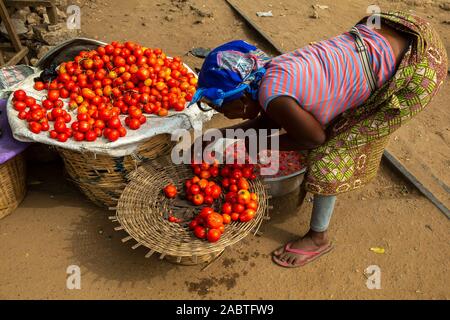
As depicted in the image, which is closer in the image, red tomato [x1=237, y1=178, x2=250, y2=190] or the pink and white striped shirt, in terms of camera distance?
the pink and white striped shirt

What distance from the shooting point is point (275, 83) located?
203 centimetres

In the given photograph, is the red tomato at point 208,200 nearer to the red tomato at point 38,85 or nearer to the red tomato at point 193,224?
the red tomato at point 193,224

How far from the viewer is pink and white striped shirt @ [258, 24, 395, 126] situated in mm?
2043

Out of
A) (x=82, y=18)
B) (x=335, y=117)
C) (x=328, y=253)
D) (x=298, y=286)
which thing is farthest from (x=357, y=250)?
(x=82, y=18)

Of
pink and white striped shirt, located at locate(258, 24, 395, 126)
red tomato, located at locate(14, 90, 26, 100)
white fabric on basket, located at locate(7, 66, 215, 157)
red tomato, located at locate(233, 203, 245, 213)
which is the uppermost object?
pink and white striped shirt, located at locate(258, 24, 395, 126)

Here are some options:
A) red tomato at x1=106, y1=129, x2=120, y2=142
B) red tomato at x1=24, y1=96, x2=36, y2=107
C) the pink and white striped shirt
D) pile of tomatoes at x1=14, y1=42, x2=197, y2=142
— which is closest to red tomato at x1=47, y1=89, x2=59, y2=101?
pile of tomatoes at x1=14, y1=42, x2=197, y2=142

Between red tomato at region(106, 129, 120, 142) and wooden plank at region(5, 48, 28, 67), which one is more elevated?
red tomato at region(106, 129, 120, 142)

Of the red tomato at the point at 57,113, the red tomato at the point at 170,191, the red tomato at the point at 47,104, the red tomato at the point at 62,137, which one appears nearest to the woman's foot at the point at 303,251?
the red tomato at the point at 170,191

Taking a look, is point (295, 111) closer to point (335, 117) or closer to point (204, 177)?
point (335, 117)

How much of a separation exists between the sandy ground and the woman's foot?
0.05m

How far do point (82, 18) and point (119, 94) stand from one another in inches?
135

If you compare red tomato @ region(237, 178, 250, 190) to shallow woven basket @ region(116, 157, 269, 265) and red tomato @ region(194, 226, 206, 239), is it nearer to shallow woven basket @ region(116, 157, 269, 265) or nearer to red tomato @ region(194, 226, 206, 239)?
shallow woven basket @ region(116, 157, 269, 265)

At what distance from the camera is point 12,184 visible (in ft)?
9.95

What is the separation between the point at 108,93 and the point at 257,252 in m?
1.61
